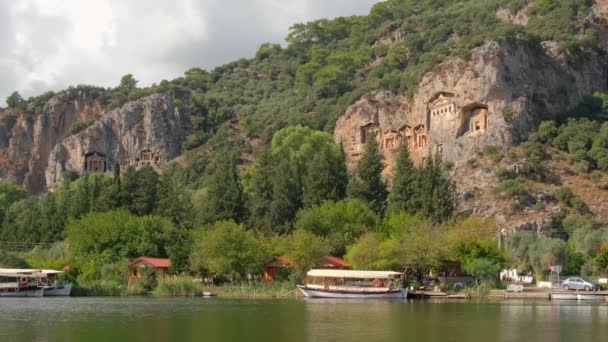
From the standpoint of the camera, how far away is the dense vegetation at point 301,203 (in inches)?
3157

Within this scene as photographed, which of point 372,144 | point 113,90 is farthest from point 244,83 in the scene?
point 372,144

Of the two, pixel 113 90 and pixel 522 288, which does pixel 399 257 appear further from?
pixel 113 90

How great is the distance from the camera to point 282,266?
84.4 m

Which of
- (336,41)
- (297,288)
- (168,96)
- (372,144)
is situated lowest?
(297,288)

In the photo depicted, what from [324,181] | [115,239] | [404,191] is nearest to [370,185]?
[324,181]

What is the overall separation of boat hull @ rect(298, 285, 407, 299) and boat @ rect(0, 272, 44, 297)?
23001 mm

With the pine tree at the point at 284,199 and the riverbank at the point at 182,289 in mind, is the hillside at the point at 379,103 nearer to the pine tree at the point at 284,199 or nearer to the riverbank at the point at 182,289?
the pine tree at the point at 284,199

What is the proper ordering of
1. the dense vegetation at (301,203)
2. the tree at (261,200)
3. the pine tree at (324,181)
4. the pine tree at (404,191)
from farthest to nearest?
the pine tree at (324,181) → the tree at (261,200) → the pine tree at (404,191) → the dense vegetation at (301,203)

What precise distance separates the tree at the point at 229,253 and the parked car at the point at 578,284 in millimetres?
26468

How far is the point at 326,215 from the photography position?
89.8 metres

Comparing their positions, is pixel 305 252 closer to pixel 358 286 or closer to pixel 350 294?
pixel 358 286

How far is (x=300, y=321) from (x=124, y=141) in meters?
103

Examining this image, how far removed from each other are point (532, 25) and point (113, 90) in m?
73.7

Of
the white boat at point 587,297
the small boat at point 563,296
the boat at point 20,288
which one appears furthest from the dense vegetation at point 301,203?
the white boat at point 587,297
